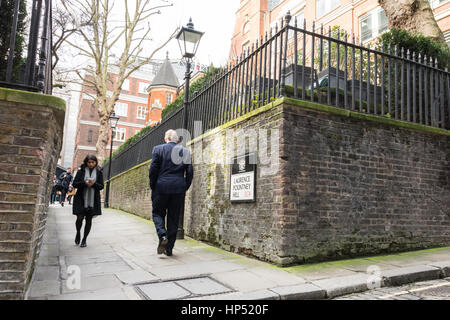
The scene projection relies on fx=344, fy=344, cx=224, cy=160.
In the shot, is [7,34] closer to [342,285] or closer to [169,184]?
[169,184]

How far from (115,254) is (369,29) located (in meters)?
20.8

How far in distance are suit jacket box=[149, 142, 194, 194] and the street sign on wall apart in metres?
0.88

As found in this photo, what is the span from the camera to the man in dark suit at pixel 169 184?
222 inches

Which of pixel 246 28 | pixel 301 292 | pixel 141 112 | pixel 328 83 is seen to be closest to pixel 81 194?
pixel 301 292

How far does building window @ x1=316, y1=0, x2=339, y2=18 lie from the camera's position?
23266mm

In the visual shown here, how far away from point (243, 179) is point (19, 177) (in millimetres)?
3582

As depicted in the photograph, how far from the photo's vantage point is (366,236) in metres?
5.66

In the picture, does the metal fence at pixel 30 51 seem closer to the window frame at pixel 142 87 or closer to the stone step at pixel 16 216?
the stone step at pixel 16 216

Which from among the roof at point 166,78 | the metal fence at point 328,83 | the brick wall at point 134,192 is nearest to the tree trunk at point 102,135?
the brick wall at point 134,192

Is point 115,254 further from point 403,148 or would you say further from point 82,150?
point 82,150

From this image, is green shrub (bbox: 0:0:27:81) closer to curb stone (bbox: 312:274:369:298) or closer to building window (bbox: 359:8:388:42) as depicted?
curb stone (bbox: 312:274:369:298)

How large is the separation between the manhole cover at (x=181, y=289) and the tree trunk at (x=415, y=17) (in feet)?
29.5
